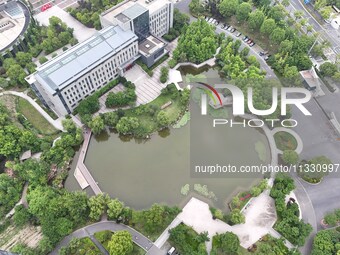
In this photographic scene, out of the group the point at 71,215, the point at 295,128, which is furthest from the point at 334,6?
the point at 71,215

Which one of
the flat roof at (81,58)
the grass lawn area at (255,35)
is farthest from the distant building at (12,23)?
the grass lawn area at (255,35)

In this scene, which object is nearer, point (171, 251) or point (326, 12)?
point (171, 251)

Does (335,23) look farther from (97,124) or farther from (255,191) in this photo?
(97,124)

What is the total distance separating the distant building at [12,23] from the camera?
79.5 metres

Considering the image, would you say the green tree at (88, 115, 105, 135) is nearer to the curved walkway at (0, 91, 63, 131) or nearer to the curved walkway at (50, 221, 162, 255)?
the curved walkway at (0, 91, 63, 131)

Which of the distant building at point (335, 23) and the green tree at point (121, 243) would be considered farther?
the distant building at point (335, 23)

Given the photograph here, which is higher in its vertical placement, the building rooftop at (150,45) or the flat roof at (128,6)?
the flat roof at (128,6)

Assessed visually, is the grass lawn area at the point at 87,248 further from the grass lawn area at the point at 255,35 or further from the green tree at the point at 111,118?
the grass lawn area at the point at 255,35

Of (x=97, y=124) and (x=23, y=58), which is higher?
(x=23, y=58)

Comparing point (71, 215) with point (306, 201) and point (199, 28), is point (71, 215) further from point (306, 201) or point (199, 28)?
point (199, 28)

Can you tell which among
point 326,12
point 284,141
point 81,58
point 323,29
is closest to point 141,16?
point 81,58

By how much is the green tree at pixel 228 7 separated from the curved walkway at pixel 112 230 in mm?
70782

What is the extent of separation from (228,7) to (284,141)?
155 ft

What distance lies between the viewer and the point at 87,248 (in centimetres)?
5397
